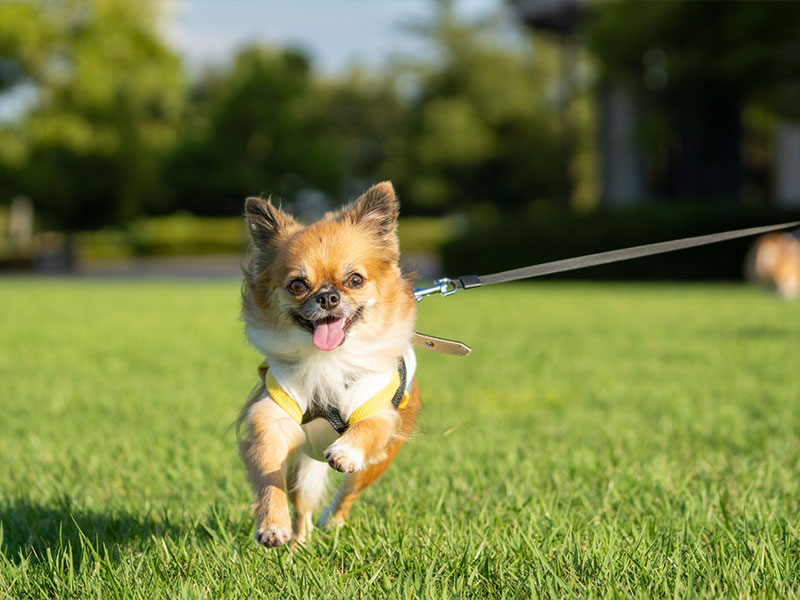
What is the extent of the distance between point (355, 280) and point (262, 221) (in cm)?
39

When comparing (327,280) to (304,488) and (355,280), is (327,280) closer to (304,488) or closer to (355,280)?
(355,280)

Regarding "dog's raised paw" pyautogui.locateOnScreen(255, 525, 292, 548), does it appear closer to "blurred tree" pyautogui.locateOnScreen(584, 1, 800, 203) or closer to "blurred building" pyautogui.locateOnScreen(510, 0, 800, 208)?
"blurred building" pyautogui.locateOnScreen(510, 0, 800, 208)

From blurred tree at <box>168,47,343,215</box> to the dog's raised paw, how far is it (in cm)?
3815

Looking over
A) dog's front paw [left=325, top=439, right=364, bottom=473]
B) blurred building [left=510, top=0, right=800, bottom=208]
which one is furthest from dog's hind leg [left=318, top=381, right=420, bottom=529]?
blurred building [left=510, top=0, right=800, bottom=208]

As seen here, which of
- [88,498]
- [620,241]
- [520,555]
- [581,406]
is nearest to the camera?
[520,555]

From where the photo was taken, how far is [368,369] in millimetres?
2791

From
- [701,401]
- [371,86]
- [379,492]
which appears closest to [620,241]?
[701,401]

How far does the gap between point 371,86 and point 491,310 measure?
46450mm

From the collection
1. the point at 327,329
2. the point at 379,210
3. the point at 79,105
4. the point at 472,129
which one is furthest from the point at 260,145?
the point at 327,329

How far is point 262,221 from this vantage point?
9.37ft

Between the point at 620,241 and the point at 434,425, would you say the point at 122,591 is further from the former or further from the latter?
the point at 620,241

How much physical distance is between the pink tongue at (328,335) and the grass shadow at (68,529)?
3.36ft

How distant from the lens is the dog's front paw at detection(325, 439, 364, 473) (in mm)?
2457

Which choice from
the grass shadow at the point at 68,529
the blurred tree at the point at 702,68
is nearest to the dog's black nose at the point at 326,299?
the grass shadow at the point at 68,529
